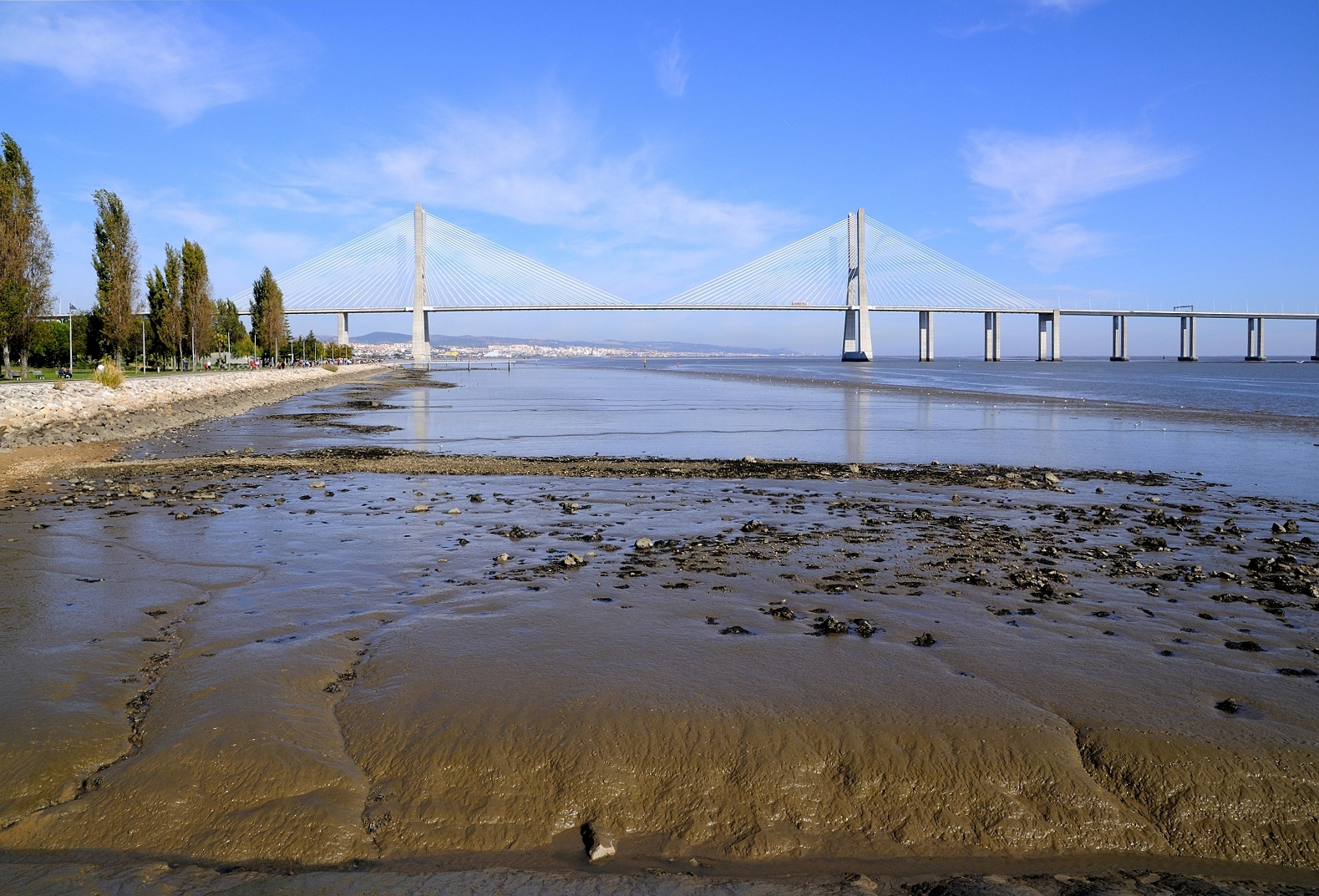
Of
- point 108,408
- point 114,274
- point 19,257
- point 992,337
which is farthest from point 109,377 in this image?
point 992,337

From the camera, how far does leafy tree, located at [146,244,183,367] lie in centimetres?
5419

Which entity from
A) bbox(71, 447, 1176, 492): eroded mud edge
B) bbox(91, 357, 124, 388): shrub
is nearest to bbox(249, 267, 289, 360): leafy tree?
bbox(91, 357, 124, 388): shrub

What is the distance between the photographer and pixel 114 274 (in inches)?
1854

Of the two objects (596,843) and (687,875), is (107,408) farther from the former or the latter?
(687,875)

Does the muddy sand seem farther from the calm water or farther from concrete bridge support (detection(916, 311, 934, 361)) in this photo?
concrete bridge support (detection(916, 311, 934, 361))

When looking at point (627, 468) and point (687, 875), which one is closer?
point (687, 875)

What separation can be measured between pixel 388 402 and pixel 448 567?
30.8 m

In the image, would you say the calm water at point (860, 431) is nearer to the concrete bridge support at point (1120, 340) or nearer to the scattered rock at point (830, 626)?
the scattered rock at point (830, 626)

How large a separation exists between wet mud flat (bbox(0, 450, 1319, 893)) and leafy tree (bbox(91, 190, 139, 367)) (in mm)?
47352

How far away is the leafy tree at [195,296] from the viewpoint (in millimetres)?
56969

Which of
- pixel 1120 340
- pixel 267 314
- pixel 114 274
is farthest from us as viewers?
pixel 1120 340

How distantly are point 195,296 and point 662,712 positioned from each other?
63.8 meters

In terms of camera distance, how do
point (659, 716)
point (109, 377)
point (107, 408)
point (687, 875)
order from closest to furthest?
1. point (687, 875)
2. point (659, 716)
3. point (107, 408)
4. point (109, 377)

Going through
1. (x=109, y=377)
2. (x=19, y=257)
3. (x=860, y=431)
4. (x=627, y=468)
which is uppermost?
(x=19, y=257)
